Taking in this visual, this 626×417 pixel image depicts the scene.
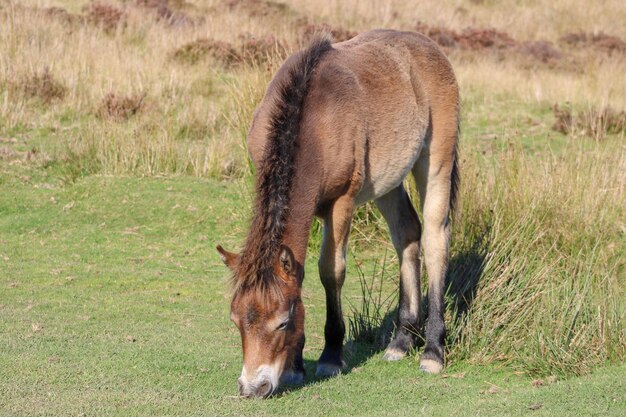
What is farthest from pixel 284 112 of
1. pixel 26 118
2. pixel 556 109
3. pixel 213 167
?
pixel 556 109

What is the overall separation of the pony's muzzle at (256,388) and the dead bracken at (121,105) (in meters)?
9.80

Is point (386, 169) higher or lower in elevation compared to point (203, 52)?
higher

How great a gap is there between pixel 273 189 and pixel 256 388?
121 centimetres

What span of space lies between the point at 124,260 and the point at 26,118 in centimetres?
623

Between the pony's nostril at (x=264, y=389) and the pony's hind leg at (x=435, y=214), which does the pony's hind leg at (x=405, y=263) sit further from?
the pony's nostril at (x=264, y=389)

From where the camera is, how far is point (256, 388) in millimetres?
5348

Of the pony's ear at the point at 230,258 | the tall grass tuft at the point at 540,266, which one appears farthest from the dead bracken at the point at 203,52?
the pony's ear at the point at 230,258

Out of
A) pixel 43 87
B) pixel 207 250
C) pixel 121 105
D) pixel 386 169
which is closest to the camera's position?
pixel 386 169

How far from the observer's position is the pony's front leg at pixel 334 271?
627 centimetres

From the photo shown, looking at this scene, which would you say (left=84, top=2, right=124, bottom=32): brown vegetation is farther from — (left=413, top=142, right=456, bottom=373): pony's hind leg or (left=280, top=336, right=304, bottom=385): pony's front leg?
(left=280, top=336, right=304, bottom=385): pony's front leg

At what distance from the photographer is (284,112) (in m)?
5.92

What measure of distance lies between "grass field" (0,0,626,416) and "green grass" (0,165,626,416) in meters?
0.02

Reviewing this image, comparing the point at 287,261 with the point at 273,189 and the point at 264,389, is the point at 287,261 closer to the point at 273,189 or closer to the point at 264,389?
the point at 273,189

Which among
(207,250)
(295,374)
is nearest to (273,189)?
(295,374)
